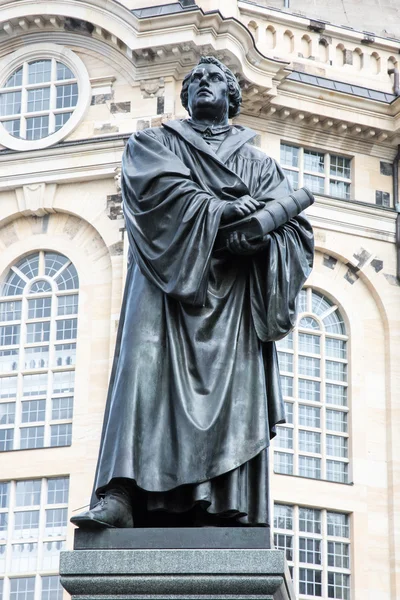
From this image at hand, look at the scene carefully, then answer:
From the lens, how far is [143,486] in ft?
17.9

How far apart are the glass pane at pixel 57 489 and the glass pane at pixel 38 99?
6.34 meters

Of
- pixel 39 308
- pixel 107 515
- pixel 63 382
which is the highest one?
pixel 39 308

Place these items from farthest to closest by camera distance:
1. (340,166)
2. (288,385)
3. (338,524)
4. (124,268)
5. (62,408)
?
(340,166) → (288,385) → (338,524) → (62,408) → (124,268)

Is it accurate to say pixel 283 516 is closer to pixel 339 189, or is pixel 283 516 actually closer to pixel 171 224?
pixel 339 189

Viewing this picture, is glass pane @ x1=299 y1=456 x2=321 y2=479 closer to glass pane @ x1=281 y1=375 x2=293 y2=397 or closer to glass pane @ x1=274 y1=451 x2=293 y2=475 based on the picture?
glass pane @ x1=274 y1=451 x2=293 y2=475

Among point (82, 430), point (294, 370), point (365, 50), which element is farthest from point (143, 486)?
point (365, 50)

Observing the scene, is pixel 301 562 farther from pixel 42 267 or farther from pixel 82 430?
pixel 42 267

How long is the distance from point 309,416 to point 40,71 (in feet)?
24.0

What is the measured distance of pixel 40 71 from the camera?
26.3 metres

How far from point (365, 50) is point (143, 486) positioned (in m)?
23.6

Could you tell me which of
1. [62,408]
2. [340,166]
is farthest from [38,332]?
[340,166]

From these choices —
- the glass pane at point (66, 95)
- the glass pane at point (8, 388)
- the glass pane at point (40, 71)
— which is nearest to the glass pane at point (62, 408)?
the glass pane at point (8, 388)

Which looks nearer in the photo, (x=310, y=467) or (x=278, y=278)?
(x=278, y=278)

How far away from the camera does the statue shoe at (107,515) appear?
533 centimetres
